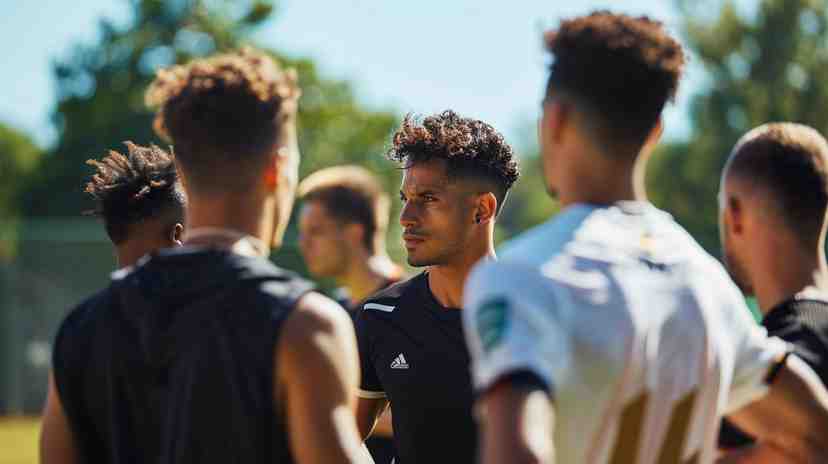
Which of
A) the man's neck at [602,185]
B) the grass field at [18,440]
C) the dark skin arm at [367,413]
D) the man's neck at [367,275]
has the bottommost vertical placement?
the grass field at [18,440]

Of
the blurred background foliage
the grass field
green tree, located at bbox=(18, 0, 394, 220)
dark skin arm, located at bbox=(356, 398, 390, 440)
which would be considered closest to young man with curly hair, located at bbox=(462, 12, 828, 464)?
dark skin arm, located at bbox=(356, 398, 390, 440)

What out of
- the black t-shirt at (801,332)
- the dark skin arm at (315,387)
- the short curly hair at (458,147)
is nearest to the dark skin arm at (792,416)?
the black t-shirt at (801,332)

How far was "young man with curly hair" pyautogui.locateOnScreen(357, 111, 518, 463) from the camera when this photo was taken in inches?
174

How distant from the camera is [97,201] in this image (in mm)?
3822

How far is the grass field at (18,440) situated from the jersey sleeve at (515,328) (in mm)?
12783

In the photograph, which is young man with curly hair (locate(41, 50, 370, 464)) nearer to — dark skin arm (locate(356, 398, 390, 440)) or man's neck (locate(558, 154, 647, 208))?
man's neck (locate(558, 154, 647, 208))

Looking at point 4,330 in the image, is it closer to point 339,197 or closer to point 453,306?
point 339,197

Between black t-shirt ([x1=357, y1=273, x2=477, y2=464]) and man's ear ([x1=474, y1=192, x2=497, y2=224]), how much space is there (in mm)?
349

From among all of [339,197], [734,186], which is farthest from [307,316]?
[339,197]

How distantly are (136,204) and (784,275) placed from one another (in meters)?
2.02

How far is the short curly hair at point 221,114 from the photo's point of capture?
2.90 meters

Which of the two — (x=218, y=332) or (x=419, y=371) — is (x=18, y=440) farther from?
(x=218, y=332)

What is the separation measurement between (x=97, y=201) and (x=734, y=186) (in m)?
2.01

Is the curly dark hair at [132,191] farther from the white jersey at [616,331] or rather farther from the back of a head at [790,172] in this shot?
the back of a head at [790,172]
